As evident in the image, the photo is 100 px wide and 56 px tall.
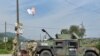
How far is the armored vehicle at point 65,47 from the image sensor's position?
30.4m

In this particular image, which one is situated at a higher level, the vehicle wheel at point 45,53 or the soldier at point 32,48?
the soldier at point 32,48

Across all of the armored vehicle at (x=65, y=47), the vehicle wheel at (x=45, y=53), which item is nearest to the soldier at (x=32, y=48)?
the armored vehicle at (x=65, y=47)

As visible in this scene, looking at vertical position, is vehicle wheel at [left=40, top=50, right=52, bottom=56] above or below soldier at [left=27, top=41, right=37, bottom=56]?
below

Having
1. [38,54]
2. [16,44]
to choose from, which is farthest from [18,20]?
[38,54]

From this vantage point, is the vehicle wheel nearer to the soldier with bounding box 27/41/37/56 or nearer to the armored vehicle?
the armored vehicle

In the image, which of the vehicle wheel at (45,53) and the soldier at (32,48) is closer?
the soldier at (32,48)

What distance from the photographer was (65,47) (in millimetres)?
30500

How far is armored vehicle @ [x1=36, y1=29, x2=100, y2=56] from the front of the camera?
3038 cm

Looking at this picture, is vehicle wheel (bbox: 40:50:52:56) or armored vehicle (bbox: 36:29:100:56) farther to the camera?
vehicle wheel (bbox: 40:50:52:56)

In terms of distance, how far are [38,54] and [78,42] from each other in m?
3.67

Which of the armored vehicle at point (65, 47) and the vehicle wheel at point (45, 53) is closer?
the armored vehicle at point (65, 47)

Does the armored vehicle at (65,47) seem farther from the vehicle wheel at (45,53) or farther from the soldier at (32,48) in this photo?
the soldier at (32,48)

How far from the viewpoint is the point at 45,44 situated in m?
31.2

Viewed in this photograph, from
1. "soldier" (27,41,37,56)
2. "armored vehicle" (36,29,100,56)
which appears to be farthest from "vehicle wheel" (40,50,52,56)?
"soldier" (27,41,37,56)
